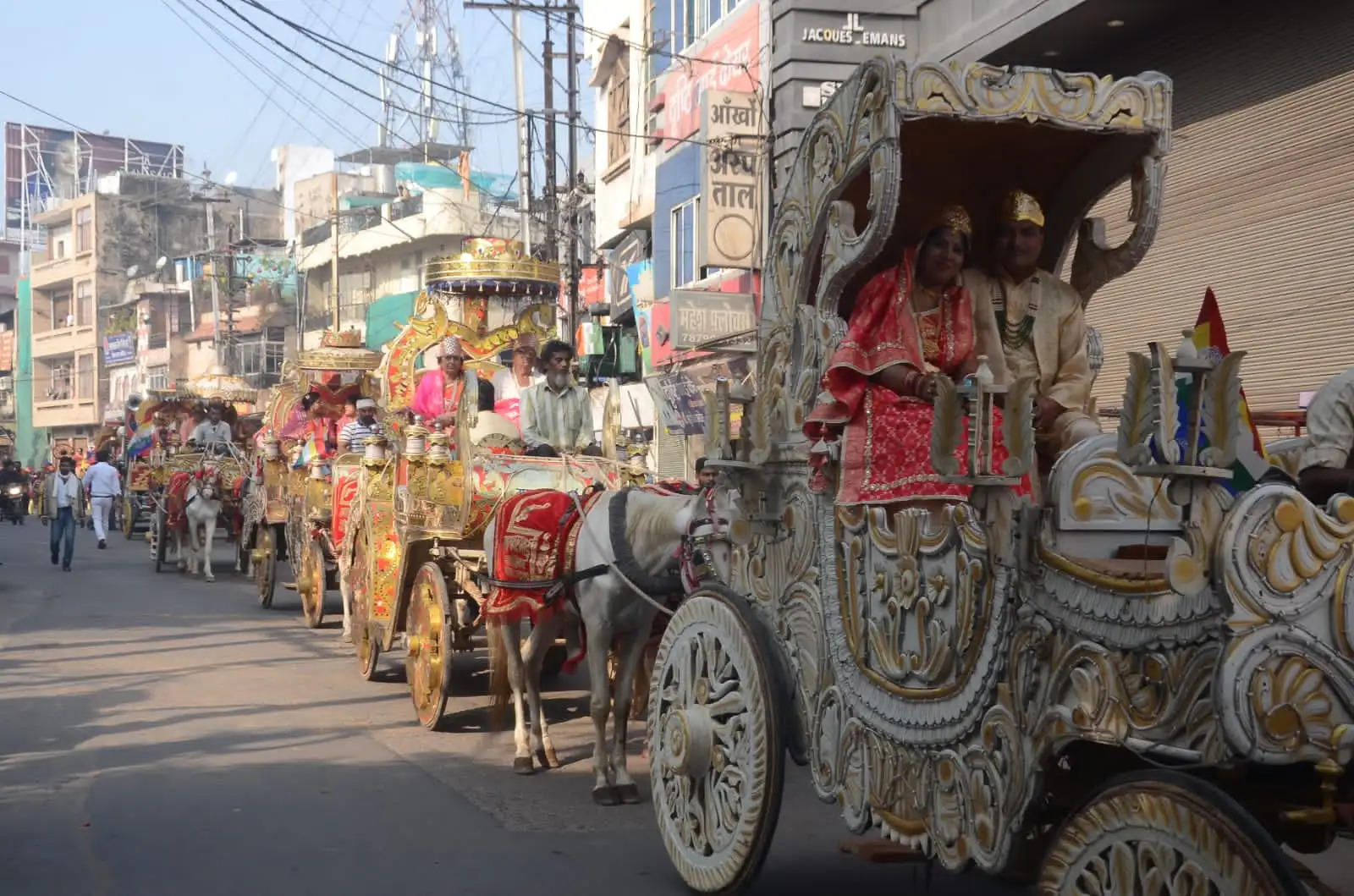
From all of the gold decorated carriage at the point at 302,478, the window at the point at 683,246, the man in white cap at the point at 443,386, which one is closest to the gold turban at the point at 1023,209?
the man in white cap at the point at 443,386

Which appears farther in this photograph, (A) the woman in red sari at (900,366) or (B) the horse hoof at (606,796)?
(B) the horse hoof at (606,796)

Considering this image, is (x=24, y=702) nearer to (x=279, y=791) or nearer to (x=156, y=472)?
(x=279, y=791)

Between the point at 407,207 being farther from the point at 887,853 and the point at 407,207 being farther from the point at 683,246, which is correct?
the point at 887,853

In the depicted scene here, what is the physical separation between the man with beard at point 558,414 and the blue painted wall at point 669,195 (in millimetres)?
Result: 12184

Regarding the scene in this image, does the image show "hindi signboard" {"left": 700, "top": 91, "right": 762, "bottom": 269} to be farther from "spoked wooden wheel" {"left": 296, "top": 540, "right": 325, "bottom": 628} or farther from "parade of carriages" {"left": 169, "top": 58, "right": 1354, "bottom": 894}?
"parade of carriages" {"left": 169, "top": 58, "right": 1354, "bottom": 894}

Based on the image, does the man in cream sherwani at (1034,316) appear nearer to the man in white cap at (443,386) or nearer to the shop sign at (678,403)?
the man in white cap at (443,386)

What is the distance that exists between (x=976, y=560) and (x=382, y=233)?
4473 cm

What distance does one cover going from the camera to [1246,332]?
10.9m

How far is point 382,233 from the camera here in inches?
1843

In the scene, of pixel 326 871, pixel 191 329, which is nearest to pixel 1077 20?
pixel 326 871

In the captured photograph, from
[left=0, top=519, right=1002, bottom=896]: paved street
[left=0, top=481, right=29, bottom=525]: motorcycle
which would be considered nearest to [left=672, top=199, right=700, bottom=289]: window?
[left=0, top=519, right=1002, bottom=896]: paved street

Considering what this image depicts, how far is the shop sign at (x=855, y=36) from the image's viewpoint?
15.5 metres

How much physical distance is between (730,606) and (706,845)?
2.91 feet

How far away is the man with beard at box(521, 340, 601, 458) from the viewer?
994cm
